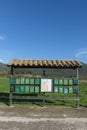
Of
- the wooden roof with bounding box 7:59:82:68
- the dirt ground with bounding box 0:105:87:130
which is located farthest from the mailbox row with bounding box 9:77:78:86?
the dirt ground with bounding box 0:105:87:130

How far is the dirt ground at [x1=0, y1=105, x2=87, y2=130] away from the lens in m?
9.51

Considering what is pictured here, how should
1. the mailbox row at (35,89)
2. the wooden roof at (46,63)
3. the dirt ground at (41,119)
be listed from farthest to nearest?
the wooden roof at (46,63) → the mailbox row at (35,89) → the dirt ground at (41,119)

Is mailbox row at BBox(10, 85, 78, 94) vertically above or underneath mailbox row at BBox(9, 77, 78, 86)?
underneath

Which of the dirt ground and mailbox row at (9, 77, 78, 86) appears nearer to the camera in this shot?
the dirt ground

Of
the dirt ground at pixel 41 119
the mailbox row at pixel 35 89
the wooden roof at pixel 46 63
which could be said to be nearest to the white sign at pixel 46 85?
the mailbox row at pixel 35 89

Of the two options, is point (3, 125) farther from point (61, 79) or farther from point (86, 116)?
point (61, 79)

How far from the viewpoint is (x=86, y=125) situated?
9.87 meters

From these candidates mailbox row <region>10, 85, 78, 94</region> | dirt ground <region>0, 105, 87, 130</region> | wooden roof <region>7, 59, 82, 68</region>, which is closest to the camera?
dirt ground <region>0, 105, 87, 130</region>

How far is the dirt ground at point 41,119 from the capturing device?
9.51 m

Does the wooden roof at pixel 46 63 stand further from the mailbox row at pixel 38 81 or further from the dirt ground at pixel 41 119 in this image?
the dirt ground at pixel 41 119

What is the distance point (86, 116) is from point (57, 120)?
167cm

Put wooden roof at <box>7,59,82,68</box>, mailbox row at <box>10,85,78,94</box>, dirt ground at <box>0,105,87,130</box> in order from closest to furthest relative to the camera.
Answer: dirt ground at <box>0,105,87,130</box> < mailbox row at <box>10,85,78,94</box> < wooden roof at <box>7,59,82,68</box>

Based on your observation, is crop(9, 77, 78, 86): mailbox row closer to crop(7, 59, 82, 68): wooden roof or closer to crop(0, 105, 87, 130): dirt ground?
crop(7, 59, 82, 68): wooden roof

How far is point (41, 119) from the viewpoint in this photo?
10828 millimetres
